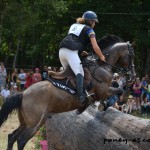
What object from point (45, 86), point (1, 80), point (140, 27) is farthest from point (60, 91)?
point (140, 27)

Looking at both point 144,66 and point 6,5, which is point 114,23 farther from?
point 6,5

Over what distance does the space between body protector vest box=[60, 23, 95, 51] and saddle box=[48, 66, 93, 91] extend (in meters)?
0.45

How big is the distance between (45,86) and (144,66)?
83.5 feet

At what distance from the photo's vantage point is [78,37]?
9.03 metres

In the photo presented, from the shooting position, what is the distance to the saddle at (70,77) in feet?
29.3

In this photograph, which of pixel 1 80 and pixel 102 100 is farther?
pixel 1 80

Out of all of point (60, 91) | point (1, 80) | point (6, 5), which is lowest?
point (1, 80)

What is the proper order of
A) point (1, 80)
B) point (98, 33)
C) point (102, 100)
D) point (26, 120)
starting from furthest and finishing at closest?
1. point (98, 33)
2. point (1, 80)
3. point (102, 100)
4. point (26, 120)

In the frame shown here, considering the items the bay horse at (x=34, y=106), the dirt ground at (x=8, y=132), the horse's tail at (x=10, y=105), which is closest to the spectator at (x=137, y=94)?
the dirt ground at (x=8, y=132)

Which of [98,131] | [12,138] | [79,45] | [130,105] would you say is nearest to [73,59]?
[79,45]

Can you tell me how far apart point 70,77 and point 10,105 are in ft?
4.03

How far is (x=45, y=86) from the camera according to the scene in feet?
28.7


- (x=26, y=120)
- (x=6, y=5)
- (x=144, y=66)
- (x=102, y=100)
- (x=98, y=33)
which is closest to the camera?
(x=26, y=120)

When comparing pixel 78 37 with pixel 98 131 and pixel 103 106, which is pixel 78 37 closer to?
pixel 103 106
